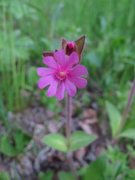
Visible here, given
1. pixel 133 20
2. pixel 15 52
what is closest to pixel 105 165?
pixel 15 52

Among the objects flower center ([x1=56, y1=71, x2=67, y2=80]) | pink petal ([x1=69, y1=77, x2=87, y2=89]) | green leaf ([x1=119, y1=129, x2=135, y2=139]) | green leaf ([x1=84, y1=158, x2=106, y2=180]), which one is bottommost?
green leaf ([x1=84, y1=158, x2=106, y2=180])

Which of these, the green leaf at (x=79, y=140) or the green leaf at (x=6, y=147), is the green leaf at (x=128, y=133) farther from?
the green leaf at (x=6, y=147)

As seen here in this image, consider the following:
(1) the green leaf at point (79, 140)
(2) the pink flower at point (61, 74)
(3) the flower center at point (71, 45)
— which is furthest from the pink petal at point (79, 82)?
(1) the green leaf at point (79, 140)

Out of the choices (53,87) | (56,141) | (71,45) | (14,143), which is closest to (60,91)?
(53,87)

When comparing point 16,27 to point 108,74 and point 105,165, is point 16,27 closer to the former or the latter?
point 108,74

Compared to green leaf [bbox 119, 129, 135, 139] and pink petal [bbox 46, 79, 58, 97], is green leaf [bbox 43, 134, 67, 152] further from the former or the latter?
pink petal [bbox 46, 79, 58, 97]

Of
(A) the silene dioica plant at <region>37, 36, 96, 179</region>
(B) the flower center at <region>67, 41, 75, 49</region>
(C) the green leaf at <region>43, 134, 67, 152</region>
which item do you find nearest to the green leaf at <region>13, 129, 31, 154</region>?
(C) the green leaf at <region>43, 134, 67, 152</region>
